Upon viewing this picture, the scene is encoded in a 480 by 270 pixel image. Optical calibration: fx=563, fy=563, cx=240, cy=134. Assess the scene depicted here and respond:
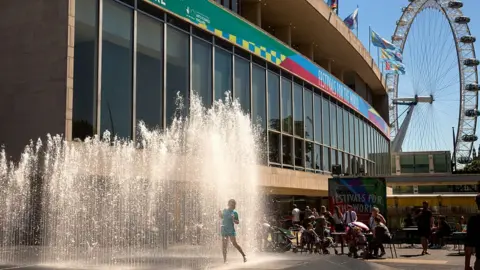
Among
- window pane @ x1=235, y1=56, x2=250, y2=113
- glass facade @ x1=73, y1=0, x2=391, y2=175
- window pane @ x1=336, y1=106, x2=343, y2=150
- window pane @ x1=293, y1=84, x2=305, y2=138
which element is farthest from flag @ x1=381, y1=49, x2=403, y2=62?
window pane @ x1=235, y1=56, x2=250, y2=113

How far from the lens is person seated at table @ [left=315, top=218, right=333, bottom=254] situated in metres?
16.4

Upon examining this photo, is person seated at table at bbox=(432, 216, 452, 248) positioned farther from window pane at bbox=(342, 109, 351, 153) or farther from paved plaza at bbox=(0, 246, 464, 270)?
window pane at bbox=(342, 109, 351, 153)

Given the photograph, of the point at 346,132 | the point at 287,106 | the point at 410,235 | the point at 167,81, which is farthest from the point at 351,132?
the point at 167,81

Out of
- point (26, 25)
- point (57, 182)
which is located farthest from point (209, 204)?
point (26, 25)

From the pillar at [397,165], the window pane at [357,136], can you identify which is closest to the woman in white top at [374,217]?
the window pane at [357,136]

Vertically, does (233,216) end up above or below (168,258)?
above

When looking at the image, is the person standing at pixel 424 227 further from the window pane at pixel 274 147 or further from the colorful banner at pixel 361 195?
the window pane at pixel 274 147

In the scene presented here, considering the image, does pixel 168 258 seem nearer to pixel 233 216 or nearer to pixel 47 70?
pixel 233 216

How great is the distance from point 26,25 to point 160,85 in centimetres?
458

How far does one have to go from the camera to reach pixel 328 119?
33938mm

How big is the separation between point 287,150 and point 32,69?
14.5 metres

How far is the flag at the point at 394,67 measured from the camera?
4406 cm

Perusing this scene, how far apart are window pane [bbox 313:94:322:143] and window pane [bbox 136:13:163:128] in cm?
1467

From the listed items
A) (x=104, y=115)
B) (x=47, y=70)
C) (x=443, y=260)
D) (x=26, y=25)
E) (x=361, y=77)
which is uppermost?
(x=361, y=77)
